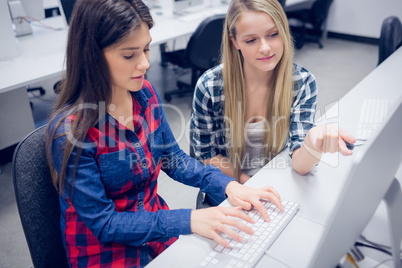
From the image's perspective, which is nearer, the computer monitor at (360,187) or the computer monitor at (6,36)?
the computer monitor at (360,187)

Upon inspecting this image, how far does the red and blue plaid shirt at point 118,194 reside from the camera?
0.72 metres

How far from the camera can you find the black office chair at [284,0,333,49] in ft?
12.8

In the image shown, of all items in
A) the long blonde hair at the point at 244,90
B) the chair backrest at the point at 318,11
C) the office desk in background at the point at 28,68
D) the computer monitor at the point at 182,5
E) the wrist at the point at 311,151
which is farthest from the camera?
the chair backrest at the point at 318,11

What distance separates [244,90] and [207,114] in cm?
16

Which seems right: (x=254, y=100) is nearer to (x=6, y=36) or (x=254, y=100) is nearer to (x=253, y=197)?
(x=253, y=197)

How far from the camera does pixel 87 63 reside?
2.31 feet

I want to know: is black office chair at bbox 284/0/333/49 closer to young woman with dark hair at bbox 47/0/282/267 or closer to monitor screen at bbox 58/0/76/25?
monitor screen at bbox 58/0/76/25

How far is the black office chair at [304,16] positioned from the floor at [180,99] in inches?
8.5

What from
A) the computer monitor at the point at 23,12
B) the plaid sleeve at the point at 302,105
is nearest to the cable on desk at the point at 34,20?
the computer monitor at the point at 23,12

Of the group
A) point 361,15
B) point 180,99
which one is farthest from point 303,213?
point 361,15

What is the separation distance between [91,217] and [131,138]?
0.71 feet

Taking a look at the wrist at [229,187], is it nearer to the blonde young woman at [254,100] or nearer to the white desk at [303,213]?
the white desk at [303,213]

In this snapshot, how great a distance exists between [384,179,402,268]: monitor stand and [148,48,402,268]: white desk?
3.1 inches

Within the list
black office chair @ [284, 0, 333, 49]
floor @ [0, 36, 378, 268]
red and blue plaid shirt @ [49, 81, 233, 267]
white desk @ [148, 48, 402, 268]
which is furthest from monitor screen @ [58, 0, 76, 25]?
black office chair @ [284, 0, 333, 49]
